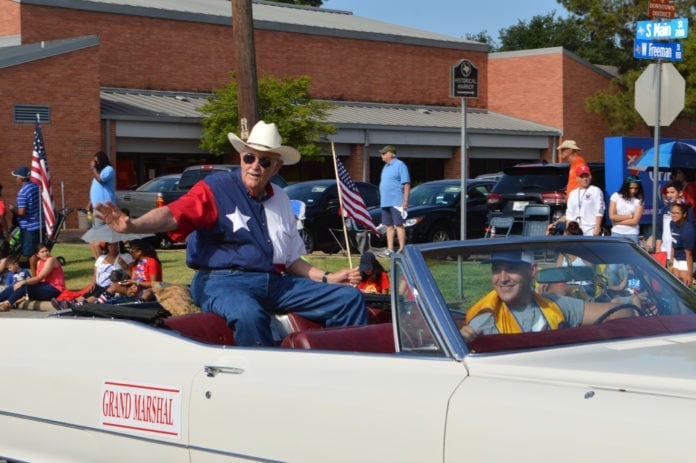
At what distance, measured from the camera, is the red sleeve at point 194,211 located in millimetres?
5609

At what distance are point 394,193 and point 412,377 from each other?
47.6 feet

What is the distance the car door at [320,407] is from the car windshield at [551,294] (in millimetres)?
344

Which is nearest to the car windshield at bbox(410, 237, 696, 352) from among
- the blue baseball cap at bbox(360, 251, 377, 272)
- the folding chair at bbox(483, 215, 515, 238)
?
the blue baseball cap at bbox(360, 251, 377, 272)

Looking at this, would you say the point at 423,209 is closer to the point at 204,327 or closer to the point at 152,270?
the point at 152,270

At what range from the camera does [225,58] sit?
42188mm

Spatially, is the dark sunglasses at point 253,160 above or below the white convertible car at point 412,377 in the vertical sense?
above

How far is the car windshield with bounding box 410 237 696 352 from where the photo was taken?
4191 mm

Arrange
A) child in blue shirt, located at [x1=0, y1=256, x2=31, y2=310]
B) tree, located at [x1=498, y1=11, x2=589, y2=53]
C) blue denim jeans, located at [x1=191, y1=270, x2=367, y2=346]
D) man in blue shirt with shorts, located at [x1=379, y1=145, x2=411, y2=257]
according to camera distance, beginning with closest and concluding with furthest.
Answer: blue denim jeans, located at [x1=191, y1=270, x2=367, y2=346] < child in blue shirt, located at [x1=0, y1=256, x2=31, y2=310] < man in blue shirt with shorts, located at [x1=379, y1=145, x2=411, y2=257] < tree, located at [x1=498, y1=11, x2=589, y2=53]

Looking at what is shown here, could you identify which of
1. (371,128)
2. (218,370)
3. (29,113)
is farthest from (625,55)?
(218,370)

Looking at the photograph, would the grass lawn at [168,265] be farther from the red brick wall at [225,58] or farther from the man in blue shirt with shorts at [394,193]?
the red brick wall at [225,58]

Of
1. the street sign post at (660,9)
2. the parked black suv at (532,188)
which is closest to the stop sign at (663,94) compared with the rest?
the street sign post at (660,9)

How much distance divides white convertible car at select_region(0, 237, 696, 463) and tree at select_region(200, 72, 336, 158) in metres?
29.9

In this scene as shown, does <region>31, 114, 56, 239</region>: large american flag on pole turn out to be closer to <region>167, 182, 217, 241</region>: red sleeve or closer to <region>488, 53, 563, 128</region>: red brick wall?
<region>167, 182, 217, 241</region>: red sleeve

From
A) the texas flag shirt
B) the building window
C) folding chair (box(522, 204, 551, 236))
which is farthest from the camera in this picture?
the building window
